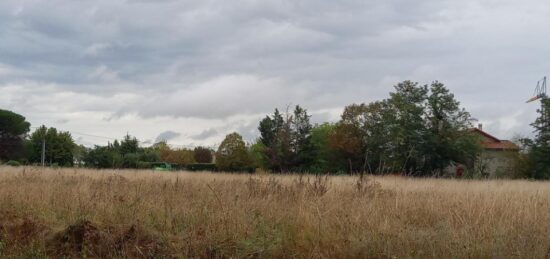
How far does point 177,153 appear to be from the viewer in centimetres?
10819

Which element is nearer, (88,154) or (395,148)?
(395,148)

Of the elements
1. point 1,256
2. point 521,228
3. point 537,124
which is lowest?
point 1,256

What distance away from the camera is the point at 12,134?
276ft

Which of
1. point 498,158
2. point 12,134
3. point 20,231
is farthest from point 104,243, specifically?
point 12,134

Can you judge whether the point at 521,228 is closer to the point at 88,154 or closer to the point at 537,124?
the point at 537,124

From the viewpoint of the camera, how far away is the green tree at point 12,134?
3159 inches

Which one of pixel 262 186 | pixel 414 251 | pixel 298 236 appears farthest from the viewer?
pixel 262 186

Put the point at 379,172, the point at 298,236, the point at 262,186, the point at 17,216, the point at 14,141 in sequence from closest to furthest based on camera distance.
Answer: the point at 298,236, the point at 17,216, the point at 262,186, the point at 379,172, the point at 14,141

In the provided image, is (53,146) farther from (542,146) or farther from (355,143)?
(542,146)

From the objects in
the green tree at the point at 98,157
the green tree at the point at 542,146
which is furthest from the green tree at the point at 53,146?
the green tree at the point at 542,146

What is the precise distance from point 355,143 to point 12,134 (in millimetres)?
56548

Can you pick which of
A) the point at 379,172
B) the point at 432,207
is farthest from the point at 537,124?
the point at 432,207

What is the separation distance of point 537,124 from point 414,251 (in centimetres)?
5736

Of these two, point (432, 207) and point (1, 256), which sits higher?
point (432, 207)
